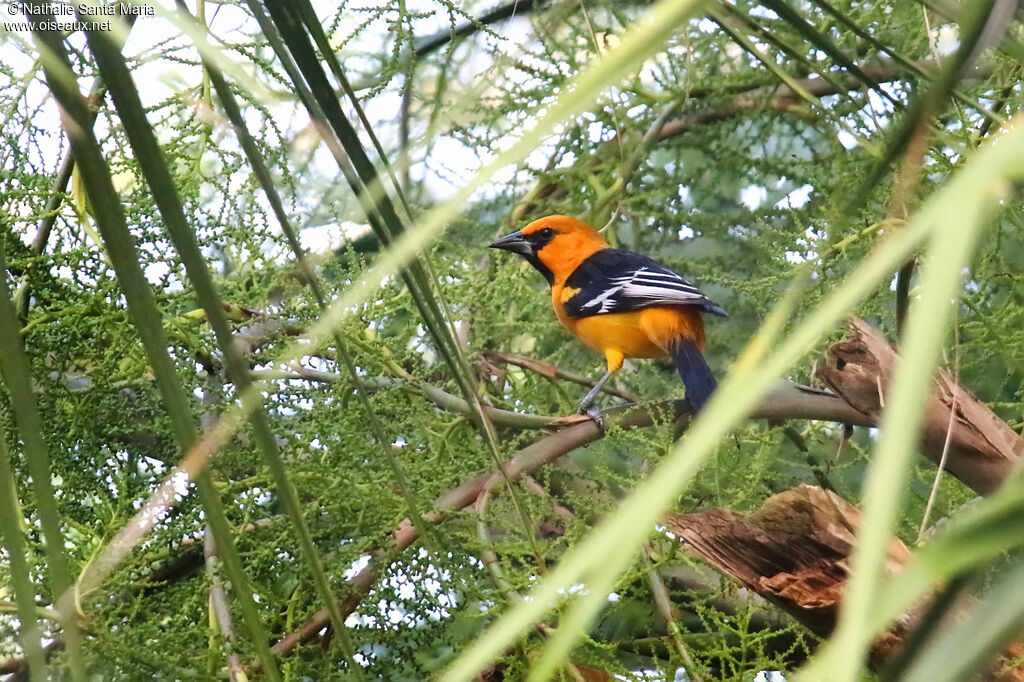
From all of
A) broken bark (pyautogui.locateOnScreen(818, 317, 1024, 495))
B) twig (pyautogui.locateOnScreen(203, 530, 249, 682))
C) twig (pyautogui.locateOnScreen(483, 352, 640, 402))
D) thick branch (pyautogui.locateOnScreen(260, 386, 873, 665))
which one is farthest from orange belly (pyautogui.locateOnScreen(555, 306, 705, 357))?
twig (pyautogui.locateOnScreen(203, 530, 249, 682))

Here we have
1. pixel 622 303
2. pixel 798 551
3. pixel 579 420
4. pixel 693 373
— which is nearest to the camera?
pixel 798 551

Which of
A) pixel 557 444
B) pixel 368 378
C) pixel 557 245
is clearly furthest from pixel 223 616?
pixel 557 245

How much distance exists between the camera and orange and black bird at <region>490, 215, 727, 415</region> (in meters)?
2.60

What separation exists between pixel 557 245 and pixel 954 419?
174cm

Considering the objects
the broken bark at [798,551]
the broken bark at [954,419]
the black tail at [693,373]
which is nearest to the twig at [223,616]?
the broken bark at [798,551]

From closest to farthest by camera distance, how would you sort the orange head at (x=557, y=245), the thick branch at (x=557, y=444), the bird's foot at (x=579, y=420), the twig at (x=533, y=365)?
the thick branch at (x=557, y=444) → the bird's foot at (x=579, y=420) → the twig at (x=533, y=365) → the orange head at (x=557, y=245)

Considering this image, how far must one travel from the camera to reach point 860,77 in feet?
2.57

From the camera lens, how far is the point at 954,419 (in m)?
1.40

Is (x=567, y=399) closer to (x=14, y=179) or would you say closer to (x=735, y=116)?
(x=735, y=116)

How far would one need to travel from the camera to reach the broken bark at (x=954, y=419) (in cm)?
142

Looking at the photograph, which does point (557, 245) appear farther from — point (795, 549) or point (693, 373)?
point (795, 549)

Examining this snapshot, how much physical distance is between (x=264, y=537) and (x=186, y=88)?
680 millimetres

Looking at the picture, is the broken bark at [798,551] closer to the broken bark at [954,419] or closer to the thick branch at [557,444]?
the broken bark at [954,419]

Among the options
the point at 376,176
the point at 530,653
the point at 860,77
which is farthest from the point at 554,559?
the point at 376,176
